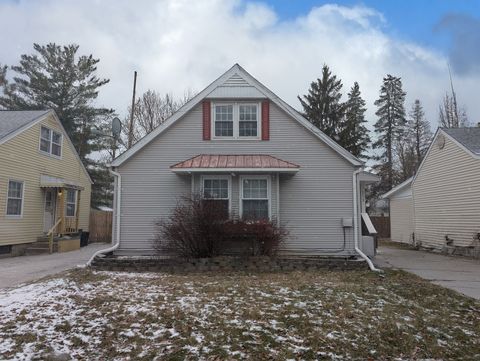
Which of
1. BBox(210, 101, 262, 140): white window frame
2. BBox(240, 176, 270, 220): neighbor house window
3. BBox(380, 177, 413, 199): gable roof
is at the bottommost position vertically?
BBox(240, 176, 270, 220): neighbor house window

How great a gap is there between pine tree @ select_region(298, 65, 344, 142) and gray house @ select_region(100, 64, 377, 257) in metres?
23.3

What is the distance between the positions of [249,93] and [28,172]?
33.7 ft

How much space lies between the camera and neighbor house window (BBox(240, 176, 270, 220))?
40.3 feet

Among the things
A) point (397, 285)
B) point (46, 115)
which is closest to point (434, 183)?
point (397, 285)

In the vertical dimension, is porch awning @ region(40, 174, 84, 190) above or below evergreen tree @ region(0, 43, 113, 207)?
below

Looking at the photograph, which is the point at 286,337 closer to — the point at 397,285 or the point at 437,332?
the point at 437,332

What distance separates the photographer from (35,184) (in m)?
17.5

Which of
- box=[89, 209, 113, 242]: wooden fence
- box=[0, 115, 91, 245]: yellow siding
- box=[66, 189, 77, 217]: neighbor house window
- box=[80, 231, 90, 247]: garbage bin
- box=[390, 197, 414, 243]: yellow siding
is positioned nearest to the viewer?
box=[0, 115, 91, 245]: yellow siding

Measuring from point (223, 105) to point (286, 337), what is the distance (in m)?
9.10

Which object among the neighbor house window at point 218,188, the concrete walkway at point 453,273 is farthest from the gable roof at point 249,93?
the concrete walkway at point 453,273

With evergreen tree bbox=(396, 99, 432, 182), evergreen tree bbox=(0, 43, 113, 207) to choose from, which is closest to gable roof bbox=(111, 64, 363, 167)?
evergreen tree bbox=(0, 43, 113, 207)

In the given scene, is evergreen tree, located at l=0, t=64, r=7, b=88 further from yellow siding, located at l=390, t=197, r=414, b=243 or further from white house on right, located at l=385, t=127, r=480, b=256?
white house on right, located at l=385, t=127, r=480, b=256

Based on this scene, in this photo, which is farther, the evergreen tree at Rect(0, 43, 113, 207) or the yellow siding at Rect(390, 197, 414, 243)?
the evergreen tree at Rect(0, 43, 113, 207)

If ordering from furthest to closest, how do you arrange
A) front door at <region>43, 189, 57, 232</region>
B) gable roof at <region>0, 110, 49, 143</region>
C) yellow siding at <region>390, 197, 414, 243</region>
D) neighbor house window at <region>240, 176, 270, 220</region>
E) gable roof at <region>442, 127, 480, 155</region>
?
yellow siding at <region>390, 197, 414, 243</region> < front door at <region>43, 189, 57, 232</region> < gable roof at <region>442, 127, 480, 155</region> < gable roof at <region>0, 110, 49, 143</region> < neighbor house window at <region>240, 176, 270, 220</region>
